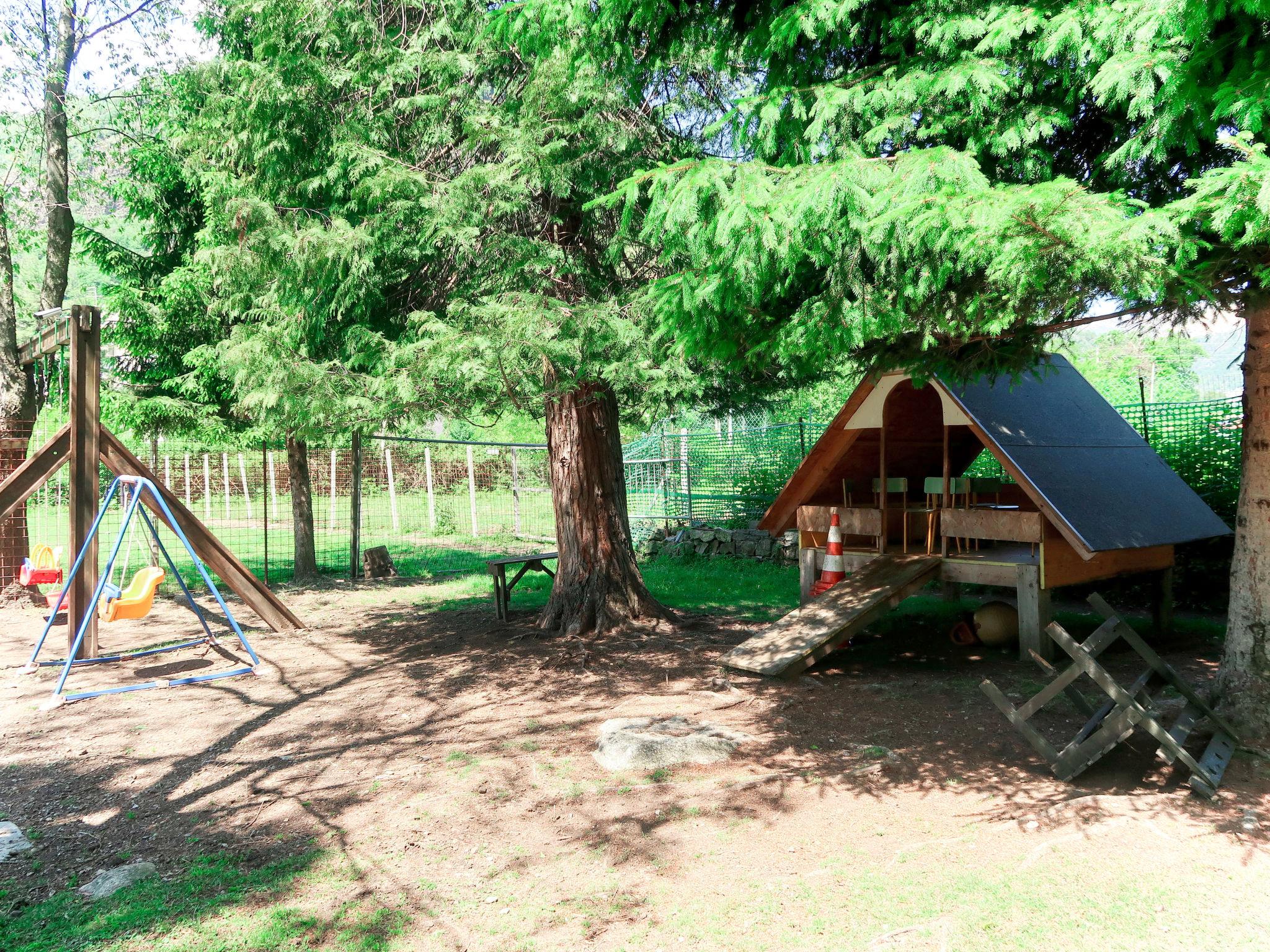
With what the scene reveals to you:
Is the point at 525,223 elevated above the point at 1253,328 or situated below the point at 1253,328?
above

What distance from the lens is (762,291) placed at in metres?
4.21

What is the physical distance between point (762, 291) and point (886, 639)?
4.89 m

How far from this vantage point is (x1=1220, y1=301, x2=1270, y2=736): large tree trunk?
188 inches

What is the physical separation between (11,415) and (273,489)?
6069 millimetres

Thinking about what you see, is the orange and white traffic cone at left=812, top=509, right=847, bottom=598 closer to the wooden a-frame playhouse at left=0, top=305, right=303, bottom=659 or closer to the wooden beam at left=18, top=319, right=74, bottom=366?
the wooden a-frame playhouse at left=0, top=305, right=303, bottom=659

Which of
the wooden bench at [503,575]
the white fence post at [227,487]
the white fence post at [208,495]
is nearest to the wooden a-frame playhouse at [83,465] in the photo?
the wooden bench at [503,575]

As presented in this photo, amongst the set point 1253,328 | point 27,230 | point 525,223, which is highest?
point 27,230

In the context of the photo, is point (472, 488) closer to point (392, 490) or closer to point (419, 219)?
point (392, 490)

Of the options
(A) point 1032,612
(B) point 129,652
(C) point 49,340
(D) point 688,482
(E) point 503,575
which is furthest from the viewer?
(D) point 688,482

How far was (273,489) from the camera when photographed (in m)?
17.2

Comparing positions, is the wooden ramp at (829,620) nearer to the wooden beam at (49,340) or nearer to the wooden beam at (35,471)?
the wooden beam at (35,471)

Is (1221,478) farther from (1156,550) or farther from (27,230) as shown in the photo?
(27,230)

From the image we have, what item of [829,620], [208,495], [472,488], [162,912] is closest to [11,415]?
[208,495]

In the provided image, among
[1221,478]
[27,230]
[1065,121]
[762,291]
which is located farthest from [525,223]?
[27,230]
